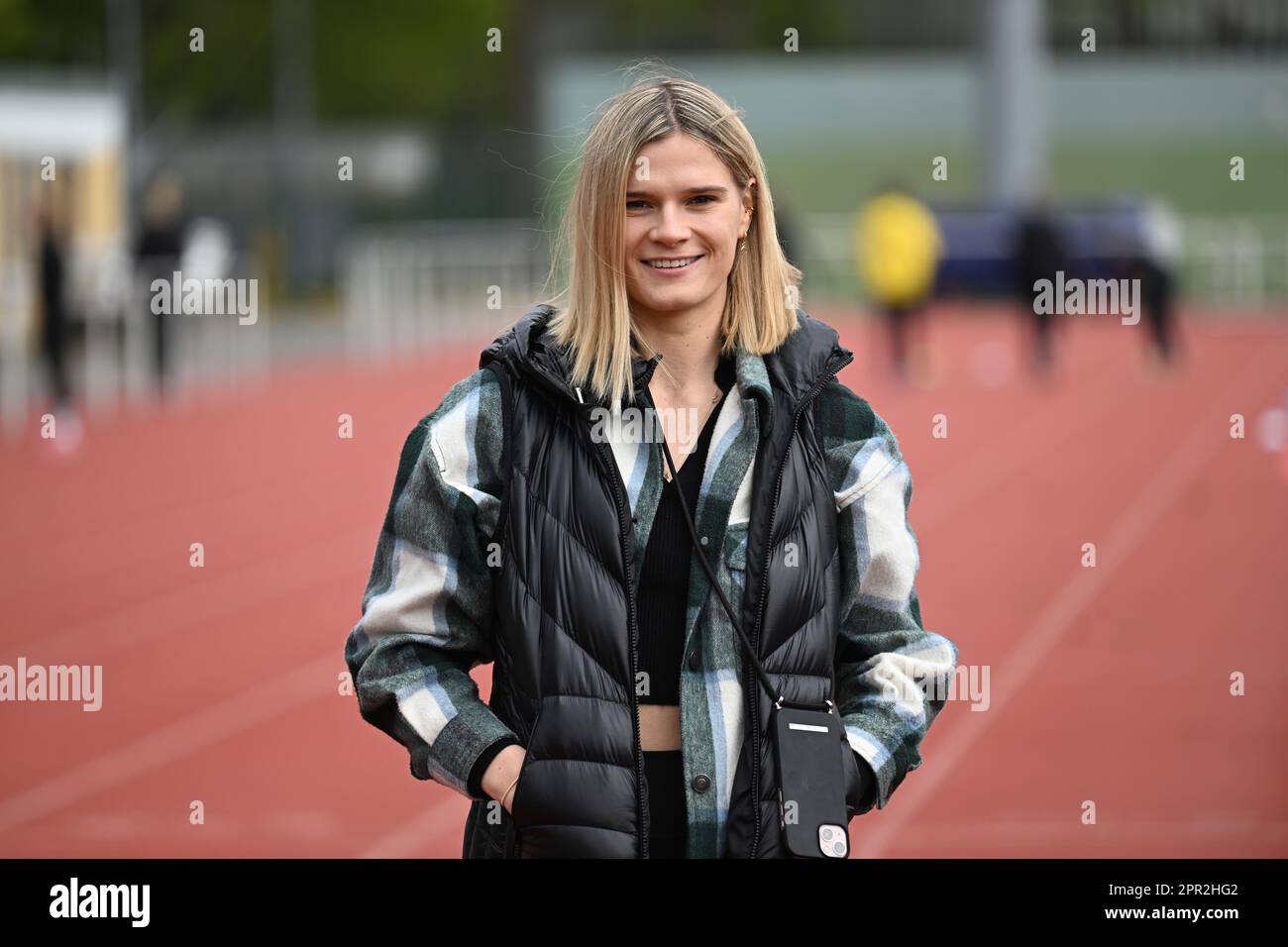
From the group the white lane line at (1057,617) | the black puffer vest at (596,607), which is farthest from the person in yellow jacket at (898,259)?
the black puffer vest at (596,607)

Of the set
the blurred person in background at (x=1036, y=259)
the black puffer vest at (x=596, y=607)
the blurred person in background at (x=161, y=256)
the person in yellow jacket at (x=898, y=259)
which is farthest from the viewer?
the blurred person in background at (x=1036, y=259)

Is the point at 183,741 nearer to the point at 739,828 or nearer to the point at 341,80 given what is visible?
the point at 739,828

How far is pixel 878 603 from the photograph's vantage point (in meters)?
2.84

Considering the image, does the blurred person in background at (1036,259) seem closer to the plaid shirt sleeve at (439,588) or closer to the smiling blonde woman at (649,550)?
the smiling blonde woman at (649,550)

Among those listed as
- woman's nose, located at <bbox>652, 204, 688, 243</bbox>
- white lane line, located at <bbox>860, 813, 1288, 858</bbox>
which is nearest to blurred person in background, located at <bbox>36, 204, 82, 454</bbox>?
white lane line, located at <bbox>860, 813, 1288, 858</bbox>

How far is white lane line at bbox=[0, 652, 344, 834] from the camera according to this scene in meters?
7.05

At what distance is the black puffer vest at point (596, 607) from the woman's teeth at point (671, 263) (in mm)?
136

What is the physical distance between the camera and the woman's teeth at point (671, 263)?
279 cm

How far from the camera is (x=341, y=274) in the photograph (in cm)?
3778

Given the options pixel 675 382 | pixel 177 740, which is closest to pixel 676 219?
pixel 675 382

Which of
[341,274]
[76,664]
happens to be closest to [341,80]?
[341,274]

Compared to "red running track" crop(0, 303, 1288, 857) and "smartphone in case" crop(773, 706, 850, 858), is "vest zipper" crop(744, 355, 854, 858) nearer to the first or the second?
"smartphone in case" crop(773, 706, 850, 858)

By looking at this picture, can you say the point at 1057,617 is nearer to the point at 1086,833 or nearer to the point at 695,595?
the point at 1086,833
